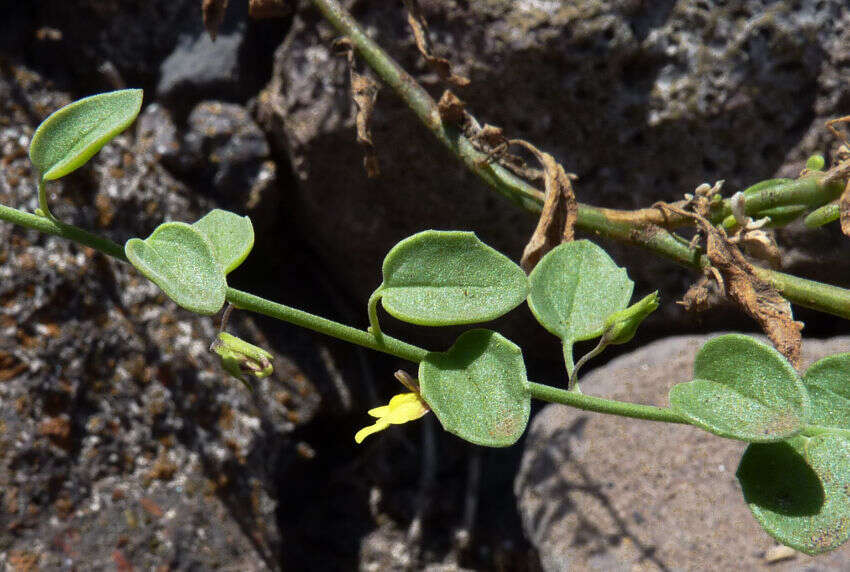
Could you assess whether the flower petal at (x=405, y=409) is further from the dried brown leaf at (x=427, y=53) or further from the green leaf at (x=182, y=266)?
the dried brown leaf at (x=427, y=53)

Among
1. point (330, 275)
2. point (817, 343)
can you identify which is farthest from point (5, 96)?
point (817, 343)

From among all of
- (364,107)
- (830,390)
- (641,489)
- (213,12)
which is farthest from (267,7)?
(641,489)

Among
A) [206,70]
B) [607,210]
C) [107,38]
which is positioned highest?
[107,38]

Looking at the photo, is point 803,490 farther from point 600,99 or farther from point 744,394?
point 600,99

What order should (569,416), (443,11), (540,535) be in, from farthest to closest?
1. (569,416)
2. (540,535)
3. (443,11)

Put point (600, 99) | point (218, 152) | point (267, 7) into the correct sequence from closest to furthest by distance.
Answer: point (267, 7), point (600, 99), point (218, 152)

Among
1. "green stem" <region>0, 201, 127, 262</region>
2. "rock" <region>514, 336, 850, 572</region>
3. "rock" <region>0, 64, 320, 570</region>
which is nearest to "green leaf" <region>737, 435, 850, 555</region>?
"green stem" <region>0, 201, 127, 262</region>

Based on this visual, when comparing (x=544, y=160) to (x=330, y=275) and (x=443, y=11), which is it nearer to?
(x=443, y=11)

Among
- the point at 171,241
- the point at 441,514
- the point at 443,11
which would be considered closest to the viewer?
the point at 171,241
